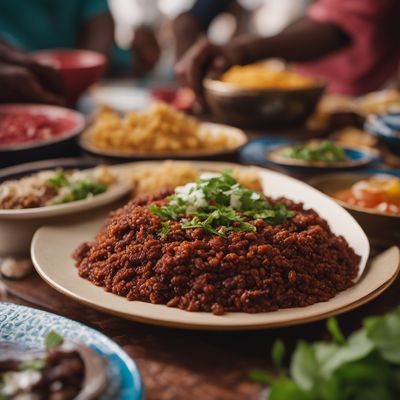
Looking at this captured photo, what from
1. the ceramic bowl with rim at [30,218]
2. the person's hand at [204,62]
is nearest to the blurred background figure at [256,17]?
the person's hand at [204,62]

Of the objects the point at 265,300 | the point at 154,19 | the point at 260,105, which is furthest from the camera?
the point at 154,19

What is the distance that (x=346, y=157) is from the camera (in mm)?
2547

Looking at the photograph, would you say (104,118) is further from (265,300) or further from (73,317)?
(265,300)

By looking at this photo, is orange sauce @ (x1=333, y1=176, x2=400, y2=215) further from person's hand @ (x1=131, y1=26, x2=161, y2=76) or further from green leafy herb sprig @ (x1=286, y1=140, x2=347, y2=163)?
person's hand @ (x1=131, y1=26, x2=161, y2=76)

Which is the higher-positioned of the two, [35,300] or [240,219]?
[240,219]

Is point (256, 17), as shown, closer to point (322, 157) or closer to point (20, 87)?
point (20, 87)

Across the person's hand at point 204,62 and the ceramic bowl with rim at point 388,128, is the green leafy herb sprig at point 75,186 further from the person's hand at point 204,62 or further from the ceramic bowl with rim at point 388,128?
the person's hand at point 204,62

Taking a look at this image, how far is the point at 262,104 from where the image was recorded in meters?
3.08

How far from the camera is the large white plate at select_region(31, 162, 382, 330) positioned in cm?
120

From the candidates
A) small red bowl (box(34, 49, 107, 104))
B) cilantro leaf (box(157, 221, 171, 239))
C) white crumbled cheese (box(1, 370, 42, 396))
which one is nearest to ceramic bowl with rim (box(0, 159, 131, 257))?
cilantro leaf (box(157, 221, 171, 239))

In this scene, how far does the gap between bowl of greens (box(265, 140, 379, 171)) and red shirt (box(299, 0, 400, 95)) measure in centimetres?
199

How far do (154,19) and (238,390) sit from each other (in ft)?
32.4

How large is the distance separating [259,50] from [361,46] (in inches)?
42.7

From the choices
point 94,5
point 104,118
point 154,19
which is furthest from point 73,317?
point 154,19
